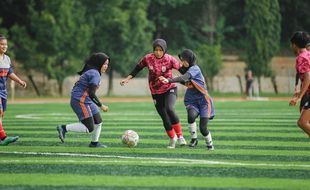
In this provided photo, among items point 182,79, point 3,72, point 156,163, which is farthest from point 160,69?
point 156,163

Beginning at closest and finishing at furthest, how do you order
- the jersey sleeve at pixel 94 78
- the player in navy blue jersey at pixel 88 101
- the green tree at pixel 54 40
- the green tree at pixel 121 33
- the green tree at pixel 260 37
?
the jersey sleeve at pixel 94 78, the player in navy blue jersey at pixel 88 101, the green tree at pixel 54 40, the green tree at pixel 260 37, the green tree at pixel 121 33

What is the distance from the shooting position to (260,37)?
164 feet

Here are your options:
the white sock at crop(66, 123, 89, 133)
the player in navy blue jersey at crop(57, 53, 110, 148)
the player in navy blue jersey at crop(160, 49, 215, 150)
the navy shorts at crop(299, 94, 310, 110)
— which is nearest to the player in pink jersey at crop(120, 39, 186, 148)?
the player in navy blue jersey at crop(160, 49, 215, 150)

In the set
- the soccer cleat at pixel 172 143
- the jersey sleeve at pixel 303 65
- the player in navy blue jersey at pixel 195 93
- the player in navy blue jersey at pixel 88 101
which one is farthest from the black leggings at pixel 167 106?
the jersey sleeve at pixel 303 65

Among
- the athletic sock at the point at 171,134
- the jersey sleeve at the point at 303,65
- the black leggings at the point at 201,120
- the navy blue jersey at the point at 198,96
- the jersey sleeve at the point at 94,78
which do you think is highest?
the jersey sleeve at the point at 303,65

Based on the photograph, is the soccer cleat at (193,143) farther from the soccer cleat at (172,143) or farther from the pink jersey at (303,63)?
the pink jersey at (303,63)

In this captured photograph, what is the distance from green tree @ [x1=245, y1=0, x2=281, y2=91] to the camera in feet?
162

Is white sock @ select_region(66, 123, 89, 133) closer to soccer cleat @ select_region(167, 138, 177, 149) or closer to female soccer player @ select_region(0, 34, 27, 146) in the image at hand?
female soccer player @ select_region(0, 34, 27, 146)

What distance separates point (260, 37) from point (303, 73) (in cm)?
3989

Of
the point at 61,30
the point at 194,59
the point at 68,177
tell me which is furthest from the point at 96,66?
the point at 61,30

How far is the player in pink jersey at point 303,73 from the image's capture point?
34.1ft

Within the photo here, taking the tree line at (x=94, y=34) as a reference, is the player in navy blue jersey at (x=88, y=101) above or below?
above

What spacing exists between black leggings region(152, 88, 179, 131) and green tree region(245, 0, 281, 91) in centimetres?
3746

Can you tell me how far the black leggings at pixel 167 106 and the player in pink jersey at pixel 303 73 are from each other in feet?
7.91
